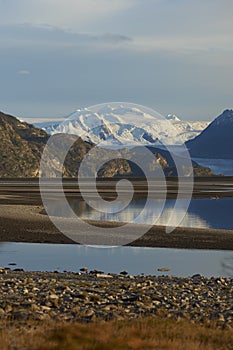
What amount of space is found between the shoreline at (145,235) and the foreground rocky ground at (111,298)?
16300mm

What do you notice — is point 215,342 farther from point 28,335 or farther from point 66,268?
point 66,268

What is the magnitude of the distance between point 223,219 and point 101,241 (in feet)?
86.2

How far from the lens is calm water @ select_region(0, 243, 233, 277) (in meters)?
35.6

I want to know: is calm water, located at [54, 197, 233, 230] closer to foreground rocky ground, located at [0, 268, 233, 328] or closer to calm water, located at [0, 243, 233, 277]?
calm water, located at [0, 243, 233, 277]

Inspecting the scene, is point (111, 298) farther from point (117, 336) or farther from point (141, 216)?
point (141, 216)

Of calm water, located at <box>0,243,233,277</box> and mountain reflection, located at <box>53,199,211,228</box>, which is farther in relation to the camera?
mountain reflection, located at <box>53,199,211,228</box>

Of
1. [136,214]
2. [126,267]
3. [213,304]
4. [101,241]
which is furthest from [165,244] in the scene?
[136,214]

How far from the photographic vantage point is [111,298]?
23.0 meters

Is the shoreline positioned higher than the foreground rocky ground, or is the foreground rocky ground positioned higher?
the foreground rocky ground

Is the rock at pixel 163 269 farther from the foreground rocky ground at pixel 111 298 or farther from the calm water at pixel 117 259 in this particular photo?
the foreground rocky ground at pixel 111 298

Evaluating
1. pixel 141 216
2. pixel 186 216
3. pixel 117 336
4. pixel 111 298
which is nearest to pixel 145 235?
pixel 141 216

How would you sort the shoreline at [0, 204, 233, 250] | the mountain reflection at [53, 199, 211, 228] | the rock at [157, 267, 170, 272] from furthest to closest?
the mountain reflection at [53, 199, 211, 228], the shoreline at [0, 204, 233, 250], the rock at [157, 267, 170, 272]

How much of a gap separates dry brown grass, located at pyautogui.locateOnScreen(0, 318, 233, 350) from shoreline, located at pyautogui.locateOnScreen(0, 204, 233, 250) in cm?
2858

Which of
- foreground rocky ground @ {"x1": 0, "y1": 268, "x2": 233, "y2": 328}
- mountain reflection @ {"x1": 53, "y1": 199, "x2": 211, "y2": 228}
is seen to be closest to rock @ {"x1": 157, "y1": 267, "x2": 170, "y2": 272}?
foreground rocky ground @ {"x1": 0, "y1": 268, "x2": 233, "y2": 328}
